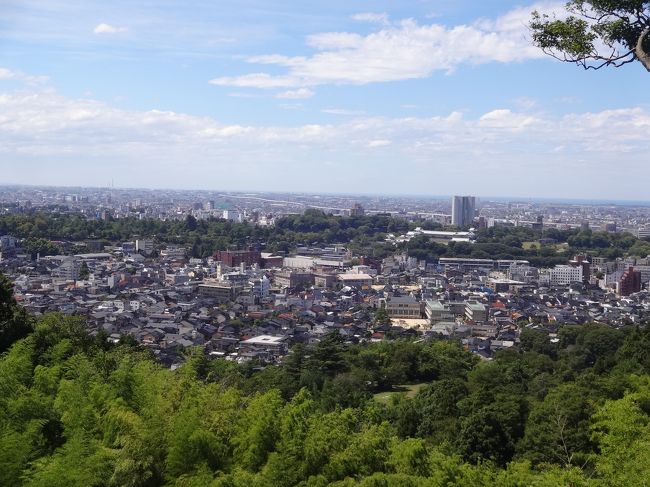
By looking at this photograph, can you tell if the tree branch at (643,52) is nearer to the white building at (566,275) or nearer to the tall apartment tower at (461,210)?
the white building at (566,275)

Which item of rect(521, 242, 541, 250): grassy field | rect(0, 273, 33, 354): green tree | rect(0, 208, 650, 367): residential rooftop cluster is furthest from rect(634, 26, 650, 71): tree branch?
rect(521, 242, 541, 250): grassy field

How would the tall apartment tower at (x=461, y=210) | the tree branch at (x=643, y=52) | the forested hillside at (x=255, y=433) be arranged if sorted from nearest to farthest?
the tree branch at (x=643, y=52), the forested hillside at (x=255, y=433), the tall apartment tower at (x=461, y=210)

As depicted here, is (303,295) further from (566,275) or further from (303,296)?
(566,275)

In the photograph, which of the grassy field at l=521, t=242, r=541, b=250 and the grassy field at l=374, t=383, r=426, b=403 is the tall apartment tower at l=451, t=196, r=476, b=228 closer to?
the grassy field at l=521, t=242, r=541, b=250

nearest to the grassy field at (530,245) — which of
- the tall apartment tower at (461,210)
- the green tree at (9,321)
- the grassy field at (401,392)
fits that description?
the tall apartment tower at (461,210)

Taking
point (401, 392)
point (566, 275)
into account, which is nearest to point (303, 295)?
point (566, 275)

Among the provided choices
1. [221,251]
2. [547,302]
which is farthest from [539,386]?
[221,251]

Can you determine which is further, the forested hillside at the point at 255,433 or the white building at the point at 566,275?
the white building at the point at 566,275

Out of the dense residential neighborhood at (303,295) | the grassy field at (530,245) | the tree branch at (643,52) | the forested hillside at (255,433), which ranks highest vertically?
the tree branch at (643,52)
